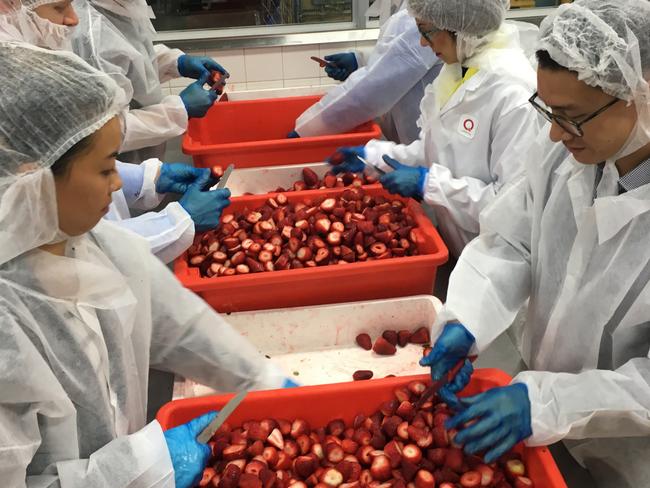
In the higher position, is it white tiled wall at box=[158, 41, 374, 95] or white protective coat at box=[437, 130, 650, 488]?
white protective coat at box=[437, 130, 650, 488]

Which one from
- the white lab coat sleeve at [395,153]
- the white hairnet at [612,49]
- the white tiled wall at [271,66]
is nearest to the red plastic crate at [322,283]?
the white lab coat sleeve at [395,153]

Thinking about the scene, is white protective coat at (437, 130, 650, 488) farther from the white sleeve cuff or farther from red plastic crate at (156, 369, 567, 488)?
the white sleeve cuff

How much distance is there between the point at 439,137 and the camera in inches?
82.3

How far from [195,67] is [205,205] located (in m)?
1.30

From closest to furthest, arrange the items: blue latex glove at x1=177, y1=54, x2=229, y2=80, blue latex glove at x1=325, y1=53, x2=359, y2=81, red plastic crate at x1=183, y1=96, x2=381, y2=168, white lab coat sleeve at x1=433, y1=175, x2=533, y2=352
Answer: white lab coat sleeve at x1=433, y1=175, x2=533, y2=352, red plastic crate at x1=183, y1=96, x2=381, y2=168, blue latex glove at x1=177, y1=54, x2=229, y2=80, blue latex glove at x1=325, y1=53, x2=359, y2=81

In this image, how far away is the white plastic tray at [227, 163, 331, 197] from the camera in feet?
8.14

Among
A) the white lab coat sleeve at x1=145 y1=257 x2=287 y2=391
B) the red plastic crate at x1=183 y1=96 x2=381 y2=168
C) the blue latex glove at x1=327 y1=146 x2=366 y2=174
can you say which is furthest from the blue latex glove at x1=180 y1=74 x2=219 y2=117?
the white lab coat sleeve at x1=145 y1=257 x2=287 y2=391

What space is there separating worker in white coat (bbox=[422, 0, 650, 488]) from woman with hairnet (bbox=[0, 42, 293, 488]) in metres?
0.64

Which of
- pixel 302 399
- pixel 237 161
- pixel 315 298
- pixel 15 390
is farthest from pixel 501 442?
pixel 237 161

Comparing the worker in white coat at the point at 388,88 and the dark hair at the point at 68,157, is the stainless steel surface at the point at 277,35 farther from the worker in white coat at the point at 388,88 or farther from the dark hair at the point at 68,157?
the dark hair at the point at 68,157

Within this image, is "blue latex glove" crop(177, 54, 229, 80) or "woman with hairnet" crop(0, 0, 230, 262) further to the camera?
"blue latex glove" crop(177, 54, 229, 80)

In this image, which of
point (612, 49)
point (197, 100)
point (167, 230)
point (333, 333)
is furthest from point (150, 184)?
point (612, 49)

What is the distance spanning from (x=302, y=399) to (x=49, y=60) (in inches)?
33.6

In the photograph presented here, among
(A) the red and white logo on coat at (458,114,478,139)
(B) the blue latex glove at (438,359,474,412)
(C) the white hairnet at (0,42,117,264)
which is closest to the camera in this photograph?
(C) the white hairnet at (0,42,117,264)
